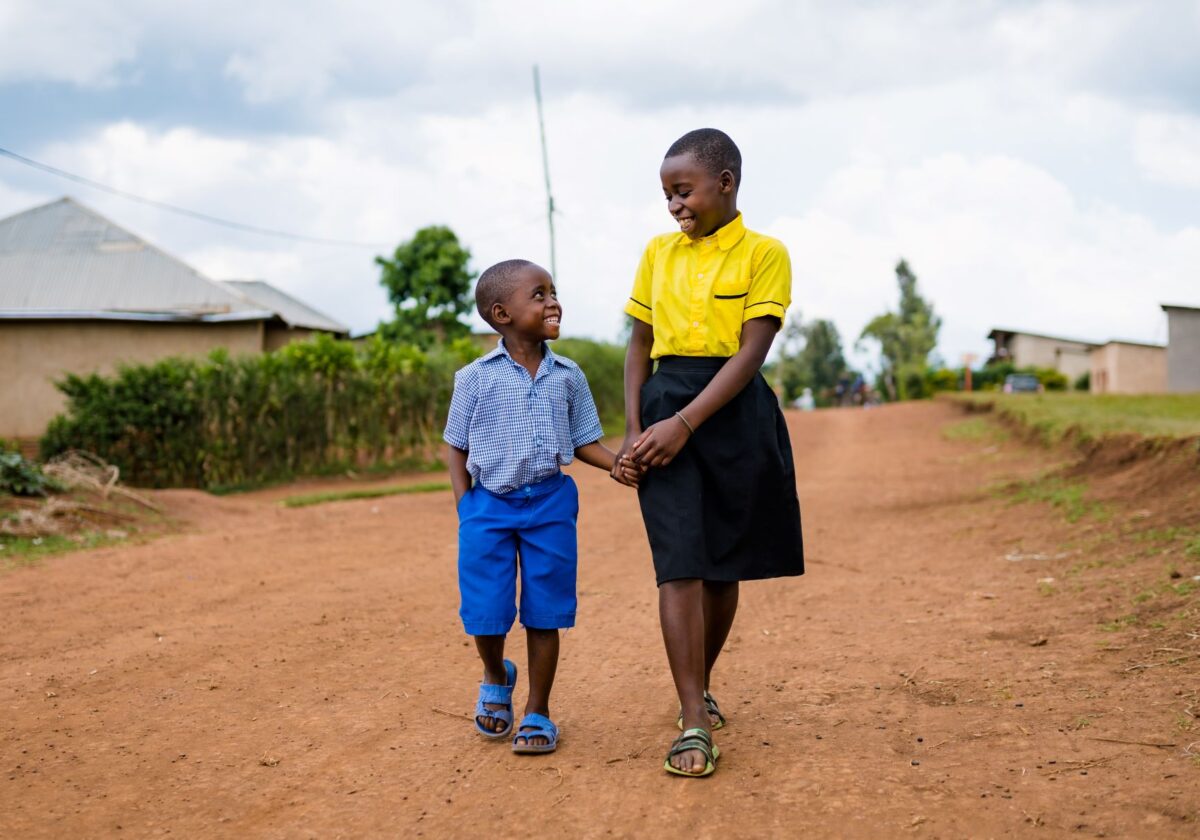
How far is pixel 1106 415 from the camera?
635 inches

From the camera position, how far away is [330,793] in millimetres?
3195

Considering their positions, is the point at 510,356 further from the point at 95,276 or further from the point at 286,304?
the point at 286,304

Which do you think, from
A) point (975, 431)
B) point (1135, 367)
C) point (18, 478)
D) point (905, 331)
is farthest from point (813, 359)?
point (18, 478)

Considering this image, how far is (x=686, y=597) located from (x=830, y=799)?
0.71 m

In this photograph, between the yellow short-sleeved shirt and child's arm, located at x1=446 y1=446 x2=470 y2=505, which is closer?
the yellow short-sleeved shirt

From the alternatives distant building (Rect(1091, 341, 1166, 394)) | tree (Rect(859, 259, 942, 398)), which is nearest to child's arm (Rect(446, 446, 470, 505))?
distant building (Rect(1091, 341, 1166, 394))

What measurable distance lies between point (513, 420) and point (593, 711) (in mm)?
1150

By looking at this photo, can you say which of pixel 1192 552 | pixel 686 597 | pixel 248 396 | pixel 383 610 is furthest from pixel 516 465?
pixel 248 396

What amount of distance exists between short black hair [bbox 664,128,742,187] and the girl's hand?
803mm

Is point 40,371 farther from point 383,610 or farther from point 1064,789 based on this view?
point 1064,789

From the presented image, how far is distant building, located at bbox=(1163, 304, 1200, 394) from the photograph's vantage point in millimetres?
28703

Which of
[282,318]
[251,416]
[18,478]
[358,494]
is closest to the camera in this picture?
[18,478]

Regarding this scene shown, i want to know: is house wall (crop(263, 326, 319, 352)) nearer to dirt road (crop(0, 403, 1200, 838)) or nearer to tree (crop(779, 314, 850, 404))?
dirt road (crop(0, 403, 1200, 838))

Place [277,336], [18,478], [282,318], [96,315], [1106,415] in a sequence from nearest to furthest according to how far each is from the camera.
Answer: [18,478] < [1106,415] < [96,315] < [282,318] < [277,336]
